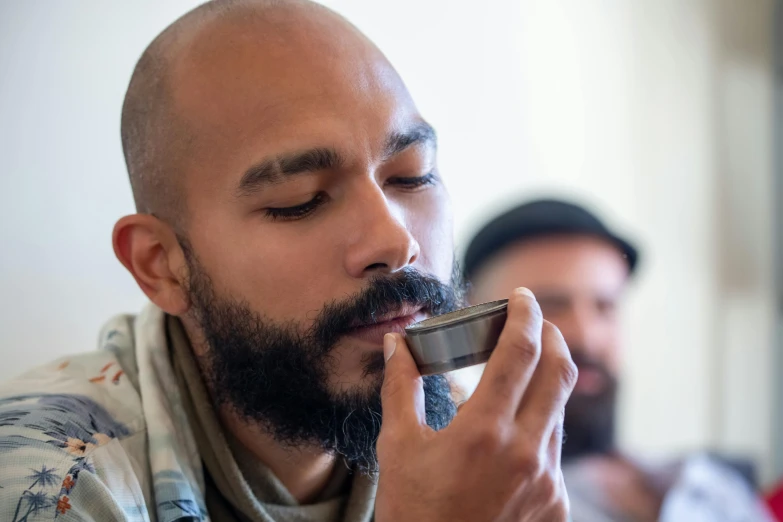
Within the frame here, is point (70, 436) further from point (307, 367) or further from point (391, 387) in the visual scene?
point (391, 387)

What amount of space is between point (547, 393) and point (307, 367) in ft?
1.16

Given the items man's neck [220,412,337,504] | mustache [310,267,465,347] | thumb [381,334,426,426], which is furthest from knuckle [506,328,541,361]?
man's neck [220,412,337,504]

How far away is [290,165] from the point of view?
990 millimetres

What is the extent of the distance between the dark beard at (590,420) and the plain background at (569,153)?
1.00ft

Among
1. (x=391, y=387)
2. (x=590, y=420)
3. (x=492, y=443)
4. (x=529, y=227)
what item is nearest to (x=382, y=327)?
(x=391, y=387)

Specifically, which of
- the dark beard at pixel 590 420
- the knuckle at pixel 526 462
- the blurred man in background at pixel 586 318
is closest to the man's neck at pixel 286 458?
the knuckle at pixel 526 462

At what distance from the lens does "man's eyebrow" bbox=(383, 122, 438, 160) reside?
104cm

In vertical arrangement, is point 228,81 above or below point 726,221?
above

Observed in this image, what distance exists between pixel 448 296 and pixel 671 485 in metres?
1.50

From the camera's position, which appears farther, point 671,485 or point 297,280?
point 671,485

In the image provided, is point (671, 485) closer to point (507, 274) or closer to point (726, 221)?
point (507, 274)

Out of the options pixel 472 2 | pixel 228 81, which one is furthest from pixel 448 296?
pixel 472 2

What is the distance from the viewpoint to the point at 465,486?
0.76 meters

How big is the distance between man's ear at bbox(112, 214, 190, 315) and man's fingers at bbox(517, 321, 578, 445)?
58 centimetres
